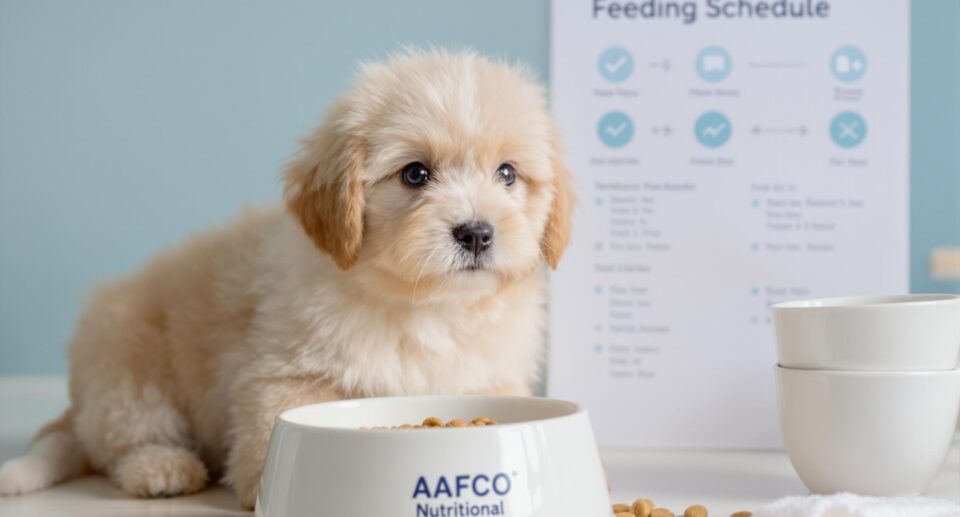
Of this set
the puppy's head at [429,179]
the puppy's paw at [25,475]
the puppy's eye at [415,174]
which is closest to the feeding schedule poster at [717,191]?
the puppy's head at [429,179]

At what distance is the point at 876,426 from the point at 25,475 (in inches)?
61.9

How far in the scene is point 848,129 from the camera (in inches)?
89.7

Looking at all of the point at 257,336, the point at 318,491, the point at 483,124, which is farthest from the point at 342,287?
the point at 318,491

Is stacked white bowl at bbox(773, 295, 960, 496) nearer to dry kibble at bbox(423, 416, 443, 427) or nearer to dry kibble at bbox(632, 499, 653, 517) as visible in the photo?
dry kibble at bbox(632, 499, 653, 517)

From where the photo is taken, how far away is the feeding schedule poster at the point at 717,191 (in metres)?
2.28

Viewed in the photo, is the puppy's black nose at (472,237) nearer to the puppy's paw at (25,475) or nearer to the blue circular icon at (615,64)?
the blue circular icon at (615,64)

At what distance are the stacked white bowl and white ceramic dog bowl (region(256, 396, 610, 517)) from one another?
63 cm

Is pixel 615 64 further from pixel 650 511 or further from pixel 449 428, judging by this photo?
pixel 449 428

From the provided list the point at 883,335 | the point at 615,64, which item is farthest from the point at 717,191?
the point at 883,335

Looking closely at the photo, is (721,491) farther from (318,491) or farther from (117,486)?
(117,486)

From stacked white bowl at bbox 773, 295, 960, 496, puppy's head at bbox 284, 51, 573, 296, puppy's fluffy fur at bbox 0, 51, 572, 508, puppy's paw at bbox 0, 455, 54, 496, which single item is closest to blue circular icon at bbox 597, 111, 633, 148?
puppy's fluffy fur at bbox 0, 51, 572, 508

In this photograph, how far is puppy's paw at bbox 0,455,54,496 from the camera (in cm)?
191

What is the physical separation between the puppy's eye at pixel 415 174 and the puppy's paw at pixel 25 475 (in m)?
0.94

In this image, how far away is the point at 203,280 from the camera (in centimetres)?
212
